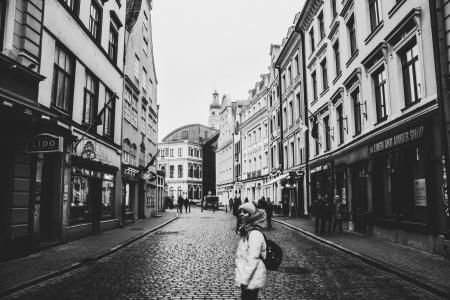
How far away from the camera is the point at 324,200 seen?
17.1 m

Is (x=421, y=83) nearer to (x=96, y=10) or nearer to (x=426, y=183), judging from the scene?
(x=426, y=183)

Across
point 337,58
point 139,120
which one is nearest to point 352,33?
point 337,58

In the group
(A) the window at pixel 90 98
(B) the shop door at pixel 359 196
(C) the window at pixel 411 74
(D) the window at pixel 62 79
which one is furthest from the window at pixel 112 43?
(C) the window at pixel 411 74

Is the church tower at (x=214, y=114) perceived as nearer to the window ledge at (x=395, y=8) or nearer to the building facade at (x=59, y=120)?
the building facade at (x=59, y=120)

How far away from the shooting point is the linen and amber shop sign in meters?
11.9

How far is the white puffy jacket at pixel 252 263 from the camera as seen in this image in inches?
170

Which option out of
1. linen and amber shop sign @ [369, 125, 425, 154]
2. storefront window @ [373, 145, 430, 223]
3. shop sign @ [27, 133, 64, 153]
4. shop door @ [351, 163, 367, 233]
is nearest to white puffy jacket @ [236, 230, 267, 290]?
shop sign @ [27, 133, 64, 153]

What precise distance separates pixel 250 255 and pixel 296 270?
17.0ft

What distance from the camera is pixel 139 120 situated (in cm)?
2784

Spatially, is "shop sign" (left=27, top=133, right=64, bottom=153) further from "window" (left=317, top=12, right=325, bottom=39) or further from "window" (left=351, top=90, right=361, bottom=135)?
"window" (left=317, top=12, right=325, bottom=39)

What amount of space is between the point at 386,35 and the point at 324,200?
23.6ft

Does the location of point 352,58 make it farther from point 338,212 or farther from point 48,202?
point 48,202

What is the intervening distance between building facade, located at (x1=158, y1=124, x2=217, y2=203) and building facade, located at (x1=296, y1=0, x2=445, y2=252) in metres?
64.8

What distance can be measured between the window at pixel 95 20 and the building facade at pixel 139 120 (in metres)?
4.96
